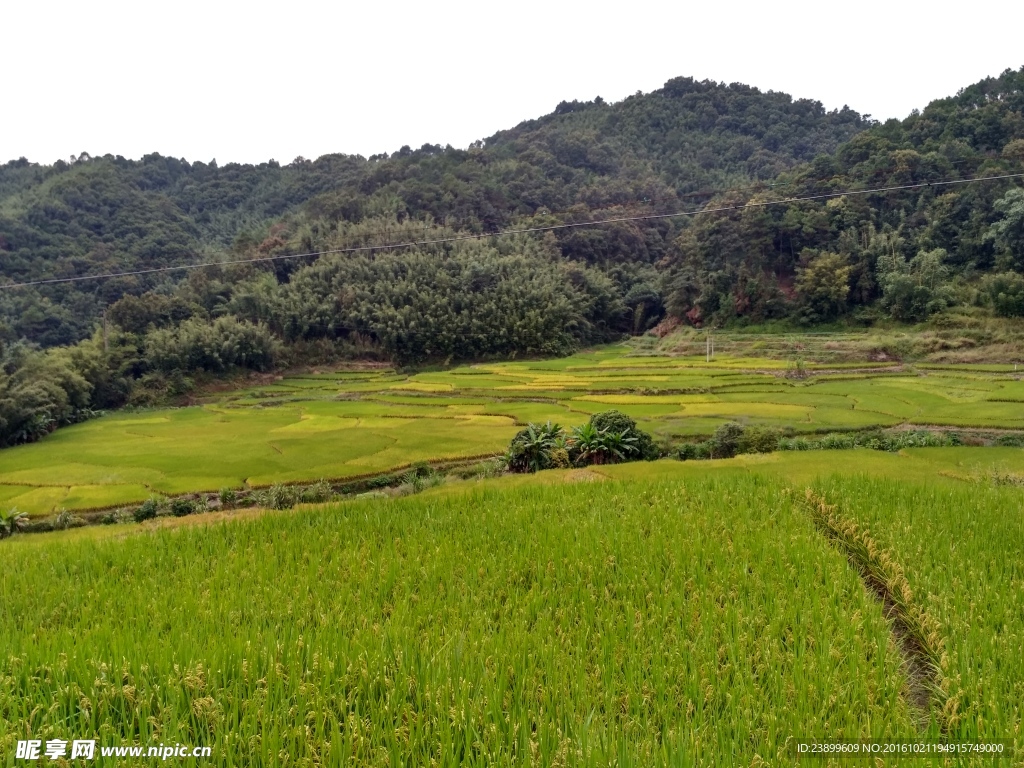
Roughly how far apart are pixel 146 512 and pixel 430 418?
11.0 meters

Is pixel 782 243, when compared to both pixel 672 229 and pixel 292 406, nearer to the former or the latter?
pixel 672 229

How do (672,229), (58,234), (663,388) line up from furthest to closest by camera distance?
(672,229)
(58,234)
(663,388)

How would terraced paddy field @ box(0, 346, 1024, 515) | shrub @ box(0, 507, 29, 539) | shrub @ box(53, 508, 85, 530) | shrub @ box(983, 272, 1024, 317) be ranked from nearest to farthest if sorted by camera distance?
shrub @ box(0, 507, 29, 539) < shrub @ box(53, 508, 85, 530) < terraced paddy field @ box(0, 346, 1024, 515) < shrub @ box(983, 272, 1024, 317)

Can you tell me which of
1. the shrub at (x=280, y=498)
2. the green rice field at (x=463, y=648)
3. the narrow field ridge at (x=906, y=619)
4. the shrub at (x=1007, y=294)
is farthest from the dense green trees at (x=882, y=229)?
the green rice field at (x=463, y=648)

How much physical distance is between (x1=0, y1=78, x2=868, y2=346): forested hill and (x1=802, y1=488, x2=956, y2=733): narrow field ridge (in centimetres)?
3606

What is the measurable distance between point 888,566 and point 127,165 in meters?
116

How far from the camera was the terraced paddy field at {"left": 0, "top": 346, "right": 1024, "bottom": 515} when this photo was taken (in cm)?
1510

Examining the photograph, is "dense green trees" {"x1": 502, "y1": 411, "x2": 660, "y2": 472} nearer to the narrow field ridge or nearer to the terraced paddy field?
the terraced paddy field

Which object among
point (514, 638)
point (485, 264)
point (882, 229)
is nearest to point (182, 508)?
point (514, 638)

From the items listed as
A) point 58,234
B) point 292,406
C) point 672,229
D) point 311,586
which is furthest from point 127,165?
point 311,586

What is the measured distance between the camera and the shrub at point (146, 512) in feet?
40.3

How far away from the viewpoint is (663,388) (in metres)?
26.5

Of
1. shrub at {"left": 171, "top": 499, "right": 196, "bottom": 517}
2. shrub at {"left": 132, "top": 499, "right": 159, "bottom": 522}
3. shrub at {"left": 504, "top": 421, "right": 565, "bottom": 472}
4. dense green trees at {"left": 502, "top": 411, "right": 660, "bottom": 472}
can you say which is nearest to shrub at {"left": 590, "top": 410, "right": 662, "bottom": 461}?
dense green trees at {"left": 502, "top": 411, "right": 660, "bottom": 472}

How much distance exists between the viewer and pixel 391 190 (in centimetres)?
6988
